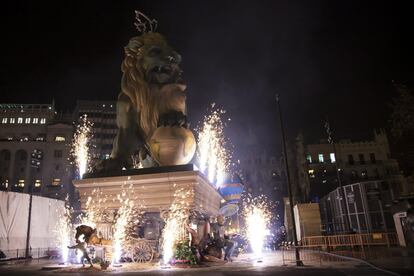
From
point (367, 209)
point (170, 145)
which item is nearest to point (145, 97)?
point (170, 145)

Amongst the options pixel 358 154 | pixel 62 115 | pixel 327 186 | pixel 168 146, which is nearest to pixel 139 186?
pixel 168 146

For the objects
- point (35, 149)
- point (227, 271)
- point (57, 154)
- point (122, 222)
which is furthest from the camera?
point (57, 154)

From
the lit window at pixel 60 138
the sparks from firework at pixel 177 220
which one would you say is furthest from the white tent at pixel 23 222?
the lit window at pixel 60 138

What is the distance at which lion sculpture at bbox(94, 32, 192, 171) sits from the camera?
15367mm

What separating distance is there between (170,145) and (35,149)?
5761 centimetres

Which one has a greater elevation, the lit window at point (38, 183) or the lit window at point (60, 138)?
the lit window at point (60, 138)

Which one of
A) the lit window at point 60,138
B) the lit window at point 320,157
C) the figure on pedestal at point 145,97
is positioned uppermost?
the lit window at point 60,138

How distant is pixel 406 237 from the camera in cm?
2150

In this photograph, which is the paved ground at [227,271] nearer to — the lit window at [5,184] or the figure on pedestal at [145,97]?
the figure on pedestal at [145,97]

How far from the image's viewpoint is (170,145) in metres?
13.8

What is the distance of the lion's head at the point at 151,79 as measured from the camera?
15469 mm

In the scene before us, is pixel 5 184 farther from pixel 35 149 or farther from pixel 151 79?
pixel 151 79

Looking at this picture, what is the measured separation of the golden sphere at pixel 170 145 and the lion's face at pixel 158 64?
292cm

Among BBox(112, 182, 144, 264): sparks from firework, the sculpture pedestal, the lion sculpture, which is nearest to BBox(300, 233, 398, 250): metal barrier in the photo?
the sculpture pedestal
